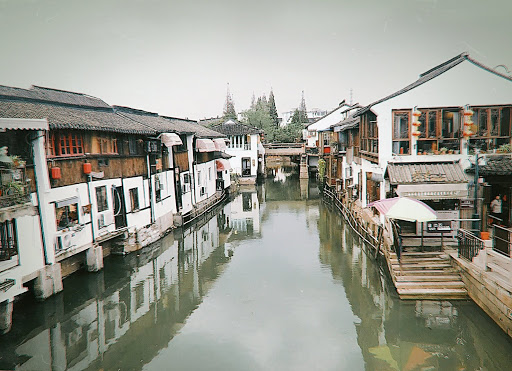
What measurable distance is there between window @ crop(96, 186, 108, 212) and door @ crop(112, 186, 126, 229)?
0.66 metres

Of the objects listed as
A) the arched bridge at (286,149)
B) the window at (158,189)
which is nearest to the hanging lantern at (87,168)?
the window at (158,189)

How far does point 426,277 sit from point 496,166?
17.2 ft

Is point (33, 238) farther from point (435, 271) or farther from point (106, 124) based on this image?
point (435, 271)

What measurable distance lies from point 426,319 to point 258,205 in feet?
67.8

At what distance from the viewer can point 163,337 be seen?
404 inches

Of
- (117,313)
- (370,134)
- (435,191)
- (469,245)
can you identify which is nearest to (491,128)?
(435,191)

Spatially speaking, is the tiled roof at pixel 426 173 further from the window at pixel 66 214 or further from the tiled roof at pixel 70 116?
the window at pixel 66 214

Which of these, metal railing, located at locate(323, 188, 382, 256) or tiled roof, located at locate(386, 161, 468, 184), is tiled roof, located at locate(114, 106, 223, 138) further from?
tiled roof, located at locate(386, 161, 468, 184)

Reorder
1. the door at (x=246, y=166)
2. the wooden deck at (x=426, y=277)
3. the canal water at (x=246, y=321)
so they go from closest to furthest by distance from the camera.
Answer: the canal water at (x=246, y=321)
the wooden deck at (x=426, y=277)
the door at (x=246, y=166)

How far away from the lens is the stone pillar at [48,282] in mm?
11727

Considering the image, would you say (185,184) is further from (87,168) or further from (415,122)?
(415,122)

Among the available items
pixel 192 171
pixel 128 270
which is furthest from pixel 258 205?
pixel 128 270

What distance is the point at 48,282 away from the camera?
39.6ft

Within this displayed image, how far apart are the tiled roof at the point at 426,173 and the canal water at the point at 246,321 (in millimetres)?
4040
